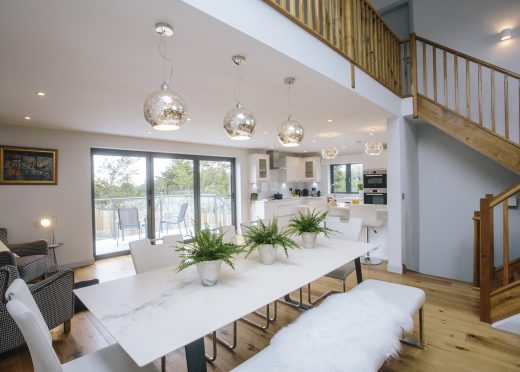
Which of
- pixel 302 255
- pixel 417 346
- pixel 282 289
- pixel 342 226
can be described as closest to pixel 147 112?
pixel 282 289

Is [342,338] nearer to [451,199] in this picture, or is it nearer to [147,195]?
[451,199]

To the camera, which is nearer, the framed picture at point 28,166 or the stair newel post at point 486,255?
the stair newel post at point 486,255

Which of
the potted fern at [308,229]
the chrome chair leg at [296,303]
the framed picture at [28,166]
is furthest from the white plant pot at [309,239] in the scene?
the framed picture at [28,166]

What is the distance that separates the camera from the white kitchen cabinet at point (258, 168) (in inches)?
294

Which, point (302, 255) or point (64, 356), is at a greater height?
point (302, 255)

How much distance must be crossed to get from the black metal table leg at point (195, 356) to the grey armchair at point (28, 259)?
267cm

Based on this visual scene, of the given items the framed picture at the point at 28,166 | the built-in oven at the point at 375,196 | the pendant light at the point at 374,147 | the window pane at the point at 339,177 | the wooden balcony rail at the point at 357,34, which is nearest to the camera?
the wooden balcony rail at the point at 357,34

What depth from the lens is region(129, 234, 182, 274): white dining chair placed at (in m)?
2.12

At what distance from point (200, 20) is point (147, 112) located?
621mm

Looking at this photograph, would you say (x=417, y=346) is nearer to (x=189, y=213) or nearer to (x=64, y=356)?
(x=64, y=356)

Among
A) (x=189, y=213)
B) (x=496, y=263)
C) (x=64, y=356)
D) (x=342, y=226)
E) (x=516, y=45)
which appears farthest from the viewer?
(x=189, y=213)

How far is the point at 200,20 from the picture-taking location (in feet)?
5.11

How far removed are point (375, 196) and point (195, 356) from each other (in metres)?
5.82

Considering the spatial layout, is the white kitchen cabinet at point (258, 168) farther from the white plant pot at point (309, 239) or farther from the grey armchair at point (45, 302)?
the grey armchair at point (45, 302)
